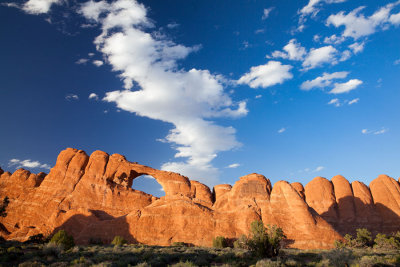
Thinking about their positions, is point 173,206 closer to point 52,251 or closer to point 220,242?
point 220,242

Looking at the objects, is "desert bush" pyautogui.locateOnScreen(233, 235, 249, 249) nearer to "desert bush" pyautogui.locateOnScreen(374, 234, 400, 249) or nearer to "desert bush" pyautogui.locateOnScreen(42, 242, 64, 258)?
"desert bush" pyautogui.locateOnScreen(42, 242, 64, 258)

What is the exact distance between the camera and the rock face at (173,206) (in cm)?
4388

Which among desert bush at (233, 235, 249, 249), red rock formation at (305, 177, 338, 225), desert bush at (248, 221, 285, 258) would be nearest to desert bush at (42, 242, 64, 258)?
desert bush at (248, 221, 285, 258)

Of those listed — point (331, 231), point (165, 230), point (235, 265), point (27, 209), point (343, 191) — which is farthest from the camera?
point (343, 191)

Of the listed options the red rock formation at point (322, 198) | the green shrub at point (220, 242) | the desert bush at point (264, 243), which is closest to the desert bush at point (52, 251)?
the desert bush at point (264, 243)

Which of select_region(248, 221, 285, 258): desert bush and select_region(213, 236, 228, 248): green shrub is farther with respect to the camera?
select_region(213, 236, 228, 248): green shrub

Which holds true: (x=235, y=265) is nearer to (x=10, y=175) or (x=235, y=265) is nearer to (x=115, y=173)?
(x=115, y=173)

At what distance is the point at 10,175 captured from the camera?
62.8 meters

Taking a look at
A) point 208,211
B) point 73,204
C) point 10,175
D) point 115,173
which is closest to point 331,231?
point 208,211

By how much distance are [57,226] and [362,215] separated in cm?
6875

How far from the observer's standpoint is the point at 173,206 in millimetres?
47688

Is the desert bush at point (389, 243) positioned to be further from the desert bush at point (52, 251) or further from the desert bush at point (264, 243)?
the desert bush at point (52, 251)

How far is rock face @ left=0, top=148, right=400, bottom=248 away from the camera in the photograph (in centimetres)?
4388

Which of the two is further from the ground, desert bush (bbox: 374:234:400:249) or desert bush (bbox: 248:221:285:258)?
desert bush (bbox: 248:221:285:258)
